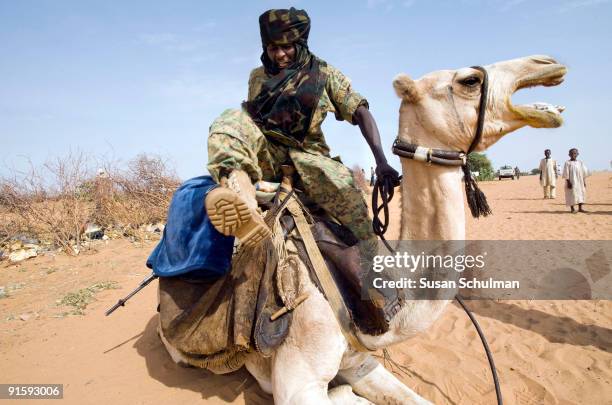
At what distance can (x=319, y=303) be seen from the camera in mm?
2168

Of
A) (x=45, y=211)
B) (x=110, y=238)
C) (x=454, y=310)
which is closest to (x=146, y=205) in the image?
(x=110, y=238)

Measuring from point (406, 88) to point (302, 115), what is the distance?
2.22ft

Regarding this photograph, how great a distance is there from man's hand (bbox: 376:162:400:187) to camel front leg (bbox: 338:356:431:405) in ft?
4.64

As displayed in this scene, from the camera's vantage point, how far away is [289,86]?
90.4 inches

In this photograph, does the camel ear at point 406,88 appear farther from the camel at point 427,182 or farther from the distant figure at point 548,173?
the distant figure at point 548,173

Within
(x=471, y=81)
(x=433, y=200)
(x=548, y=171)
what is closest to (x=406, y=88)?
(x=471, y=81)

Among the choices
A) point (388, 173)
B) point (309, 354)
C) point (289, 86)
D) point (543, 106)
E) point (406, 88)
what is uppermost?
point (289, 86)

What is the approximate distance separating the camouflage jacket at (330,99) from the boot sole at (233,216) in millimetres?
960

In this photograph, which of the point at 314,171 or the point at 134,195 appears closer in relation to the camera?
the point at 314,171

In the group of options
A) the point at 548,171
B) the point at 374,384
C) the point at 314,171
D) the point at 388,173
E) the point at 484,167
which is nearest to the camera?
the point at 388,173

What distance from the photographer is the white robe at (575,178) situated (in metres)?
12.3

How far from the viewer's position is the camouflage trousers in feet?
7.01

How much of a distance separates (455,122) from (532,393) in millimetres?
2676

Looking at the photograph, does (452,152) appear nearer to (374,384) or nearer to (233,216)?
(233,216)
